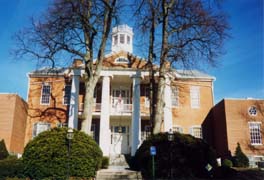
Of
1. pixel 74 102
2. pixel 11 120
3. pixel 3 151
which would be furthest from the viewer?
pixel 74 102

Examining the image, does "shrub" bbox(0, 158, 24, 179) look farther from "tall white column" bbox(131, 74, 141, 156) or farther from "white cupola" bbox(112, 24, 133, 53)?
"white cupola" bbox(112, 24, 133, 53)

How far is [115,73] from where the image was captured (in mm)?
23016

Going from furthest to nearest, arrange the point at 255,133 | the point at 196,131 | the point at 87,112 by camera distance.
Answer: the point at 196,131, the point at 255,133, the point at 87,112

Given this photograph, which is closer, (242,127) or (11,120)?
(11,120)

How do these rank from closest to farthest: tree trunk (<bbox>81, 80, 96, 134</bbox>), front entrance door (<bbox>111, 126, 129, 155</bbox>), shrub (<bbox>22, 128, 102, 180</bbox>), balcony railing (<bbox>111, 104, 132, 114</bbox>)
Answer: shrub (<bbox>22, 128, 102, 180</bbox>) → tree trunk (<bbox>81, 80, 96, 134</bbox>) → balcony railing (<bbox>111, 104, 132, 114</bbox>) → front entrance door (<bbox>111, 126, 129, 155</bbox>)

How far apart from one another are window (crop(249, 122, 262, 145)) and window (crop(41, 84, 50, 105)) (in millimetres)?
17543

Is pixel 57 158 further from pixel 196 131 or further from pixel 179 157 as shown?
pixel 196 131

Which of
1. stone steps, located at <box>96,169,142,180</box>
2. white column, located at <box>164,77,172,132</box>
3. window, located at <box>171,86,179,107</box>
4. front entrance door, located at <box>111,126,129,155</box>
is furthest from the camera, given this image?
window, located at <box>171,86,179,107</box>

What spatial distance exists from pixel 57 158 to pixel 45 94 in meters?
13.5

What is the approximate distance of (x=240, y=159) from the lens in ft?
68.4

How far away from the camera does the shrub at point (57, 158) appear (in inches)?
498

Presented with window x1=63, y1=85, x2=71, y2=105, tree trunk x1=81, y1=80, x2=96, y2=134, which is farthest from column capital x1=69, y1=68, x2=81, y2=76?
tree trunk x1=81, y1=80, x2=96, y2=134

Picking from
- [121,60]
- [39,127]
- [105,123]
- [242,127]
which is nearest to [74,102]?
[105,123]

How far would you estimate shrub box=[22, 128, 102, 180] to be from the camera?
12.6 m
